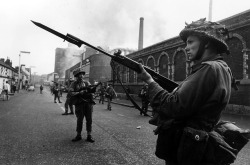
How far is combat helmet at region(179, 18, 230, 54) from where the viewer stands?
5.73ft

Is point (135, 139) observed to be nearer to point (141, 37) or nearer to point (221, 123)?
point (221, 123)

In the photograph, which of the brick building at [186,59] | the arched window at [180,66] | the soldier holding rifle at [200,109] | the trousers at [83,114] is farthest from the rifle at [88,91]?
Answer: the arched window at [180,66]

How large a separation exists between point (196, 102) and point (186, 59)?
1890 centimetres

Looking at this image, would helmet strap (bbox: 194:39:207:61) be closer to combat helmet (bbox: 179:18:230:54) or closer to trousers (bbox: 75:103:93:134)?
combat helmet (bbox: 179:18:230:54)

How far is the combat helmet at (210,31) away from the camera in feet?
5.73

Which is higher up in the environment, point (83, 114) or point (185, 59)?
point (185, 59)

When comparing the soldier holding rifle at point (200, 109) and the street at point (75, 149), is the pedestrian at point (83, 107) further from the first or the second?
the soldier holding rifle at point (200, 109)

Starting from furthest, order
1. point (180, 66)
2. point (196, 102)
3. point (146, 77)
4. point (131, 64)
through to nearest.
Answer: point (180, 66), point (131, 64), point (146, 77), point (196, 102)

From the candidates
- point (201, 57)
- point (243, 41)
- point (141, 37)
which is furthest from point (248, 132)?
point (141, 37)

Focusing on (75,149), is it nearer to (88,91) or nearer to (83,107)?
(83,107)

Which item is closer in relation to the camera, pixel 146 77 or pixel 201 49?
pixel 201 49

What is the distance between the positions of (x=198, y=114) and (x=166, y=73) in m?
22.0

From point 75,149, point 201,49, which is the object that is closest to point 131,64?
point 201,49

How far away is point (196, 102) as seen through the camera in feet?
5.16
